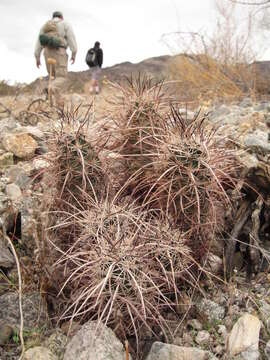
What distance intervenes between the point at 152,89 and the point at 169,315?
3.30 feet

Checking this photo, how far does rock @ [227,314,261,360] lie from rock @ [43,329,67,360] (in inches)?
24.1

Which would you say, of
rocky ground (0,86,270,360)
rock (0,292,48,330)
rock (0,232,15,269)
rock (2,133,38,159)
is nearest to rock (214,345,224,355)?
rocky ground (0,86,270,360)

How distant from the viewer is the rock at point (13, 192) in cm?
261

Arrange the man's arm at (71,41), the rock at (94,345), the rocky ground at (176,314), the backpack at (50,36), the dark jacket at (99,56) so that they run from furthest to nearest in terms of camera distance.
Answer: the dark jacket at (99,56) → the man's arm at (71,41) → the backpack at (50,36) → the rocky ground at (176,314) → the rock at (94,345)

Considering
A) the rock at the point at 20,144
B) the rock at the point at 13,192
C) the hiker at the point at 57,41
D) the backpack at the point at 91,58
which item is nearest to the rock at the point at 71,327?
the rock at the point at 13,192

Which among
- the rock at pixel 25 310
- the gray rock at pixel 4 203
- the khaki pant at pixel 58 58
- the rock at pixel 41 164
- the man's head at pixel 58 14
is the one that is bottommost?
the rock at pixel 25 310

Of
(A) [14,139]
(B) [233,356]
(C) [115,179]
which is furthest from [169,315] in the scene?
(A) [14,139]

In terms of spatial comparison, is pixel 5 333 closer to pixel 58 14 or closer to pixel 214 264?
pixel 214 264

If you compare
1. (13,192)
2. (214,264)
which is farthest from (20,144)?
(214,264)

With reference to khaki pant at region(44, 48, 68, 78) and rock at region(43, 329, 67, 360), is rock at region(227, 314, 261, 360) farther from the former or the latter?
khaki pant at region(44, 48, 68, 78)

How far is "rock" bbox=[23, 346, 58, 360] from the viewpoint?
1.57 meters

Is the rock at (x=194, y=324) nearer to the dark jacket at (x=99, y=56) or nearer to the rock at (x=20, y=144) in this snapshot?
the rock at (x=20, y=144)

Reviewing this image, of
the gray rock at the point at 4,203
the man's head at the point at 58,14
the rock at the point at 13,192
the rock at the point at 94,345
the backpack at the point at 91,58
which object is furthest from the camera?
the backpack at the point at 91,58

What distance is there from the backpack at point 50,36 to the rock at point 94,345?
7142mm
